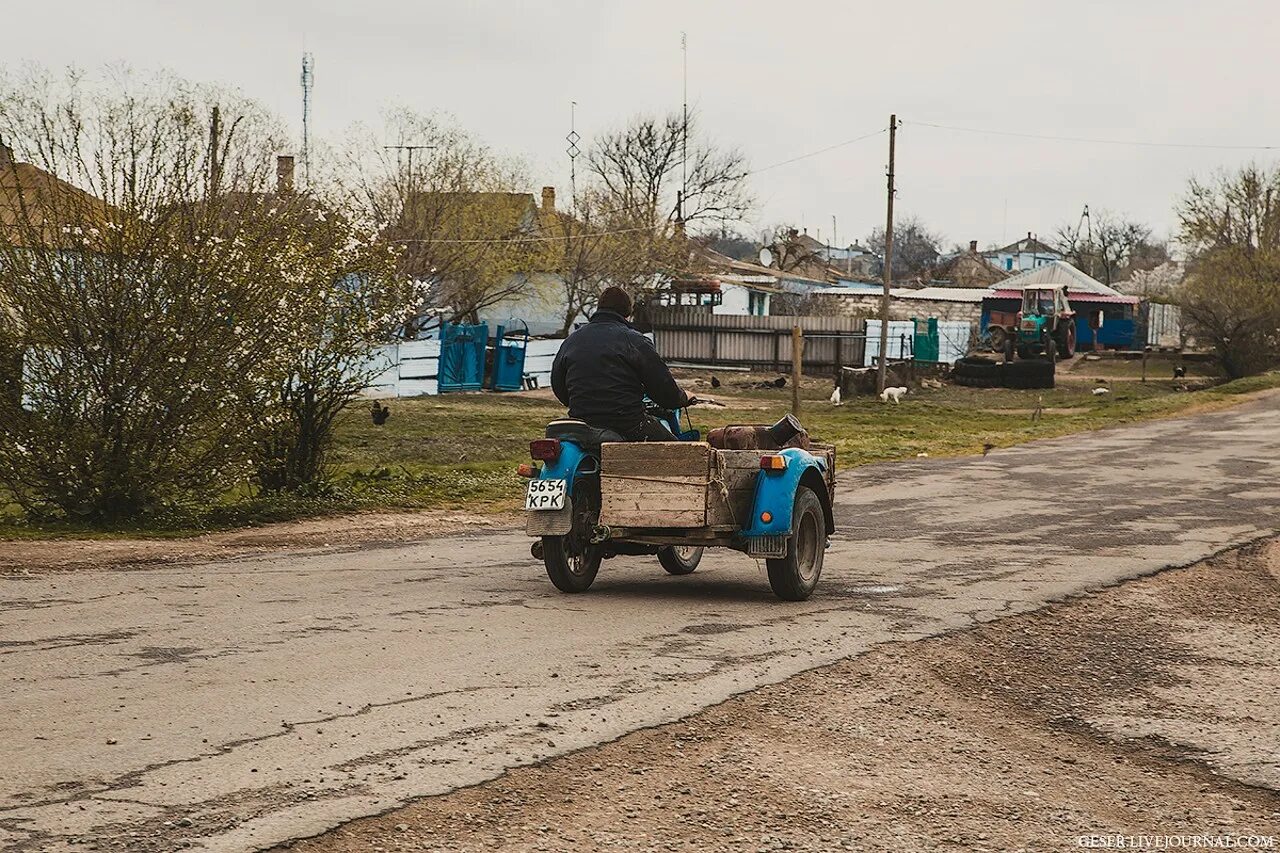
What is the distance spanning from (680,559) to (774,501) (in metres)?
1.71

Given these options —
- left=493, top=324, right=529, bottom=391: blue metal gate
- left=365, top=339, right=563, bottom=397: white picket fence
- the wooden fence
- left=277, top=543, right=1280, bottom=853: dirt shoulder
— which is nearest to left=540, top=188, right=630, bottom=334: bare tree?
the wooden fence

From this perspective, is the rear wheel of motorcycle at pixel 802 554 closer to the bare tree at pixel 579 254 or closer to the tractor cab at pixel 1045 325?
the bare tree at pixel 579 254

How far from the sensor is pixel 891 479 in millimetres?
22328

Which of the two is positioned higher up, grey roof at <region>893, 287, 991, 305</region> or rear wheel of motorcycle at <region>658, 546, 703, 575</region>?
grey roof at <region>893, 287, 991, 305</region>

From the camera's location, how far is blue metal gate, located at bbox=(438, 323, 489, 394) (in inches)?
1690

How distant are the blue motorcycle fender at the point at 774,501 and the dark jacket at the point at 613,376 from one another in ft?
2.61

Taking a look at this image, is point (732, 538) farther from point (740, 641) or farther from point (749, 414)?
point (749, 414)

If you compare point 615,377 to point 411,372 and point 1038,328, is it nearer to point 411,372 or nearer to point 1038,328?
point 411,372

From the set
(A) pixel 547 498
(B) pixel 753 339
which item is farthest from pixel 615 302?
(B) pixel 753 339

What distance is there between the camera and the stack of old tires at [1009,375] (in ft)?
166

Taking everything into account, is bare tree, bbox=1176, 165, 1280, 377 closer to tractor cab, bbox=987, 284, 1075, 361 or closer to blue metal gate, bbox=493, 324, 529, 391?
tractor cab, bbox=987, 284, 1075, 361

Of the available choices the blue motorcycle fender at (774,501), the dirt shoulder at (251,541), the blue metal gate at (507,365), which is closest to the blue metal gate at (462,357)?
the blue metal gate at (507,365)

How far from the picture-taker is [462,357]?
43.6m

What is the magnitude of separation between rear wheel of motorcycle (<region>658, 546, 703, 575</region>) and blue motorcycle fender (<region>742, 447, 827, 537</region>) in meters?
1.36
